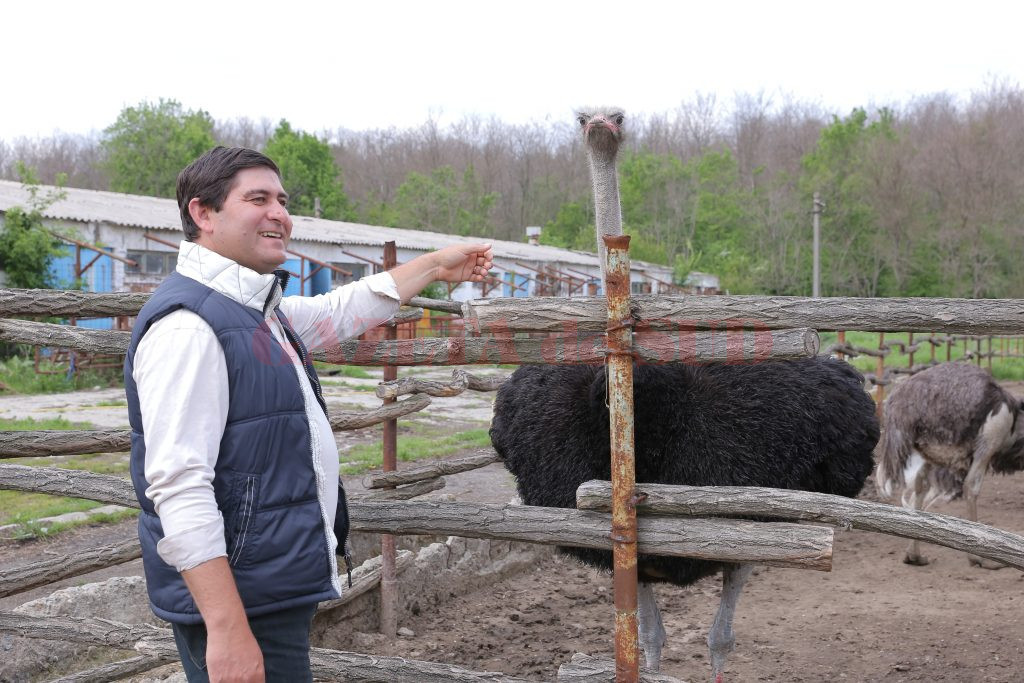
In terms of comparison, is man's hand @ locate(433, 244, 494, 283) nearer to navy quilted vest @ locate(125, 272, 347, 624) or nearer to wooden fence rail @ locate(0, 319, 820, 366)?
wooden fence rail @ locate(0, 319, 820, 366)

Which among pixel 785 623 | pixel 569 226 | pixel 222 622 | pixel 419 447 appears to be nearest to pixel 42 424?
pixel 419 447

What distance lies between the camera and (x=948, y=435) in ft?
18.6

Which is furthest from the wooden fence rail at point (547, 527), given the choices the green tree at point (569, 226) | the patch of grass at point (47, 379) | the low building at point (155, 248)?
the green tree at point (569, 226)

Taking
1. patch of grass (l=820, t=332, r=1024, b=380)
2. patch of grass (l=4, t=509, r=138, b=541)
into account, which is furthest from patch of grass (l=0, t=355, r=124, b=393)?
patch of grass (l=820, t=332, r=1024, b=380)

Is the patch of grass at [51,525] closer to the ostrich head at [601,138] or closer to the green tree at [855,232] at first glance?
the ostrich head at [601,138]

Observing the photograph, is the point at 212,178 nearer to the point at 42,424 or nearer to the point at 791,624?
the point at 791,624

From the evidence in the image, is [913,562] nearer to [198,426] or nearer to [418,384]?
[418,384]

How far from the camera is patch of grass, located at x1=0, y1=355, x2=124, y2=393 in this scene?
11.8 m

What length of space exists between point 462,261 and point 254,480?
87 cm

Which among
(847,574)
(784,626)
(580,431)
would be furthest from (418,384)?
(847,574)

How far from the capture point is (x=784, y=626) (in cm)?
431

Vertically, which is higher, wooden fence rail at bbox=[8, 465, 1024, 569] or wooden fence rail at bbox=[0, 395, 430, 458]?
wooden fence rail at bbox=[0, 395, 430, 458]

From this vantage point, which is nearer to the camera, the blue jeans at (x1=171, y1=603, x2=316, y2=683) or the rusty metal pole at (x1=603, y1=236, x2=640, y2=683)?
the blue jeans at (x1=171, y1=603, x2=316, y2=683)

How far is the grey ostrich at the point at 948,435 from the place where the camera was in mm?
5629
